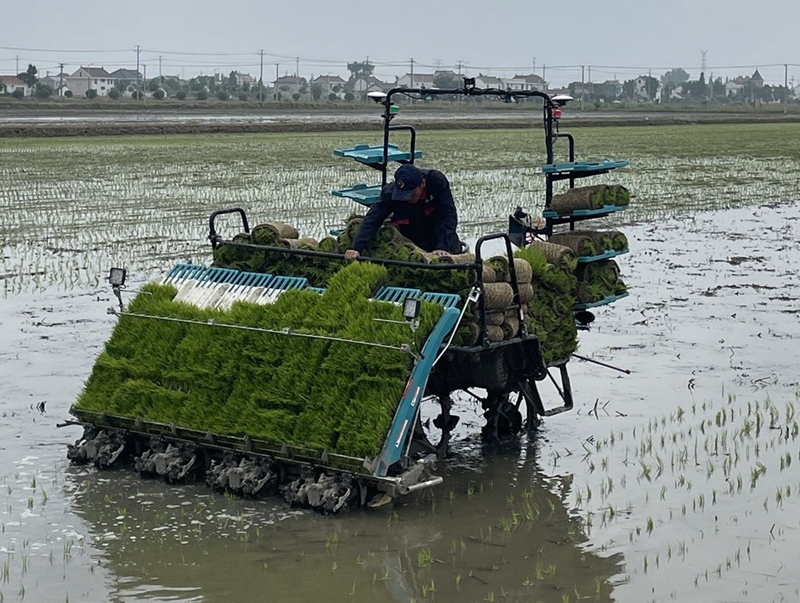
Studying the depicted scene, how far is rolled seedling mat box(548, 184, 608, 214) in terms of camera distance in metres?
11.3

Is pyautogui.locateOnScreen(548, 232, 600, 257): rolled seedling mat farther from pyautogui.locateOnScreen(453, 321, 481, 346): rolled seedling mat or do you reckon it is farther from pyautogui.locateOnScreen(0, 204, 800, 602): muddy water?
pyautogui.locateOnScreen(453, 321, 481, 346): rolled seedling mat

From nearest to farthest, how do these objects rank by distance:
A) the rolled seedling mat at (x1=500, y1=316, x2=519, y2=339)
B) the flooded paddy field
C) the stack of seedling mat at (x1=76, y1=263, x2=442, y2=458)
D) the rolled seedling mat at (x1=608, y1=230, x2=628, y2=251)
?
the flooded paddy field
the stack of seedling mat at (x1=76, y1=263, x2=442, y2=458)
the rolled seedling mat at (x1=500, y1=316, x2=519, y2=339)
the rolled seedling mat at (x1=608, y1=230, x2=628, y2=251)

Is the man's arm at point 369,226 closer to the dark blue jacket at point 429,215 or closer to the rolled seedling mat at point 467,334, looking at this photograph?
the dark blue jacket at point 429,215

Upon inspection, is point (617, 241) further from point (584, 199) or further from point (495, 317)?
point (495, 317)

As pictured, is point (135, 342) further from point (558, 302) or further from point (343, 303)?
point (558, 302)

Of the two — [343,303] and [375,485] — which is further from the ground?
[343,303]

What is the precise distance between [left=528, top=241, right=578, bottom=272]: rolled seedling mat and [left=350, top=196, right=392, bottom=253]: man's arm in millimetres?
1283

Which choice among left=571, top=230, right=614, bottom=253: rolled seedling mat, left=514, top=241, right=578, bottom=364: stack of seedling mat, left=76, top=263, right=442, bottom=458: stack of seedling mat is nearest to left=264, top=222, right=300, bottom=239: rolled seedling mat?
left=76, top=263, right=442, bottom=458: stack of seedling mat

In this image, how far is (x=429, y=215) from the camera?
33.7 ft

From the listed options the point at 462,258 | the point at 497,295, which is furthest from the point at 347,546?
the point at 462,258

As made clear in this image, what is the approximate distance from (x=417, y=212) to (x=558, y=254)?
1.12 meters

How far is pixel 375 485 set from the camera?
344 inches

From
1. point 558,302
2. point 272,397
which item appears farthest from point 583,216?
point 272,397

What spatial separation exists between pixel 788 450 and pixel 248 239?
439 cm
